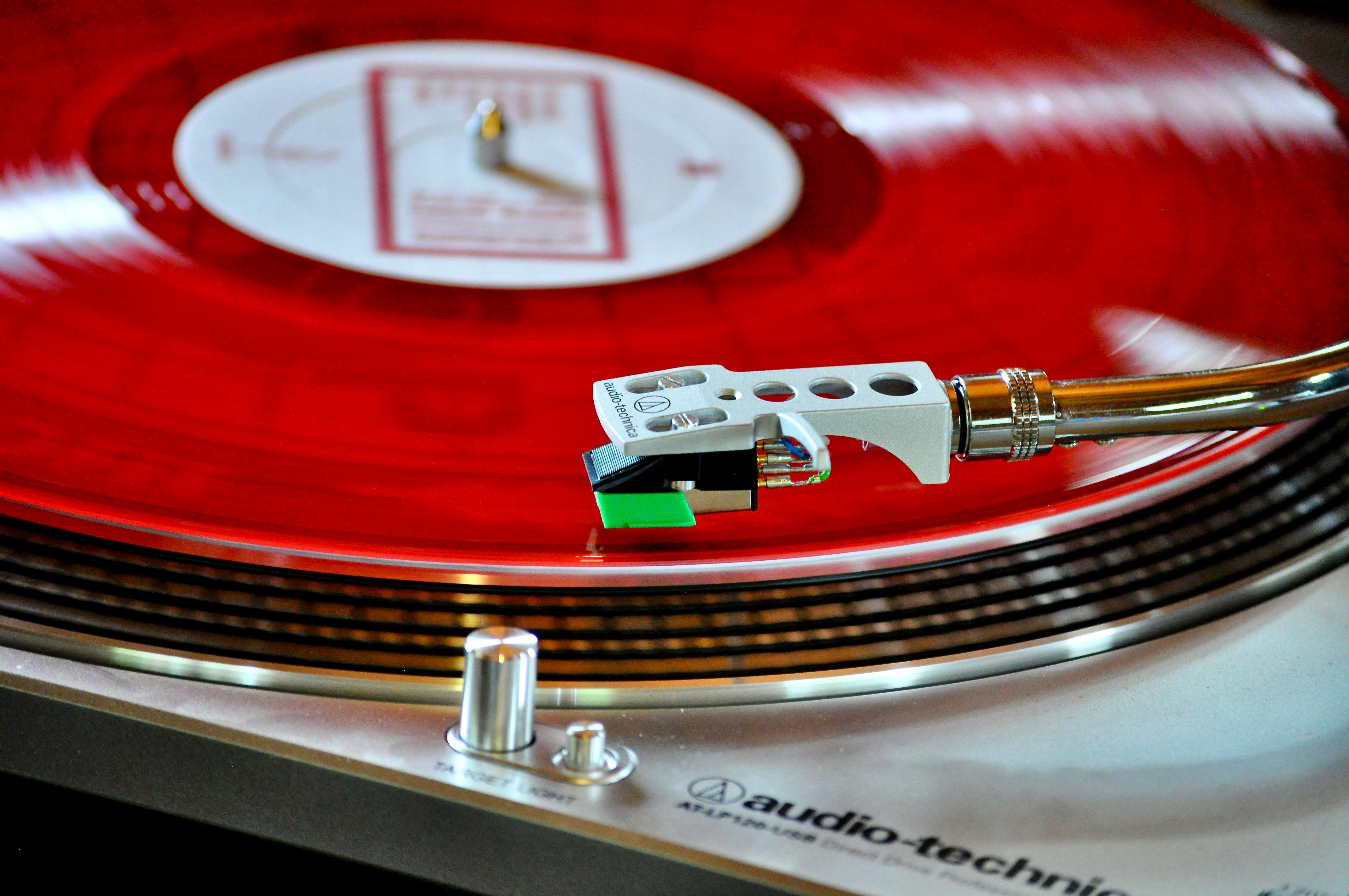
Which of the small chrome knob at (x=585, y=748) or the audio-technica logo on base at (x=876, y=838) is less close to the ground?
the small chrome knob at (x=585, y=748)

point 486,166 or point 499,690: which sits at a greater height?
point 486,166

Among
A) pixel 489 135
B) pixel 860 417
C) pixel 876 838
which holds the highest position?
pixel 489 135

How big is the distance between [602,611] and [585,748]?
0.33ft

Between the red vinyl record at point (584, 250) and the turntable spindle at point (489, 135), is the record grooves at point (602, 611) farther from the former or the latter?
the turntable spindle at point (489, 135)

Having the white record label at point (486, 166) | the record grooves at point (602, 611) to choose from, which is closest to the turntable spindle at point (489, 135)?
the white record label at point (486, 166)

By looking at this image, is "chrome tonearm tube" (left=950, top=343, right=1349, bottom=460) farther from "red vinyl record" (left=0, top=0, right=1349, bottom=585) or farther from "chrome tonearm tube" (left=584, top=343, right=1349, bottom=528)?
"red vinyl record" (left=0, top=0, right=1349, bottom=585)

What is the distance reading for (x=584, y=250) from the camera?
1.19 metres

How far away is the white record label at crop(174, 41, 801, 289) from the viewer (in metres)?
1.17

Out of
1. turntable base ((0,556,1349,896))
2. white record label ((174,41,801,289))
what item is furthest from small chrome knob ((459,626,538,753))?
white record label ((174,41,801,289))

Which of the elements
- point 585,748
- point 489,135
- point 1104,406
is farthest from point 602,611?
point 489,135

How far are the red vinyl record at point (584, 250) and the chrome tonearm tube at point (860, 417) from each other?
10 centimetres

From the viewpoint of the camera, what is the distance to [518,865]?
2.20 feet

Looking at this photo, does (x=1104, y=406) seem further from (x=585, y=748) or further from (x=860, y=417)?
(x=585, y=748)

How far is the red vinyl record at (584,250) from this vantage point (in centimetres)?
83
